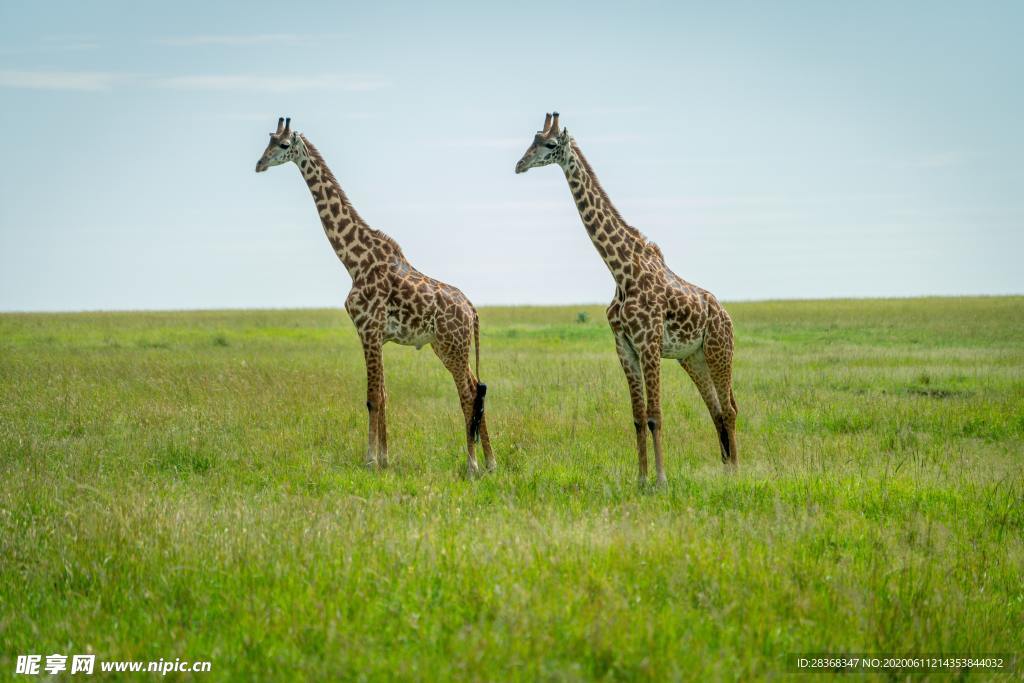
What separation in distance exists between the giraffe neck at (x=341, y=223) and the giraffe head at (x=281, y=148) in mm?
101

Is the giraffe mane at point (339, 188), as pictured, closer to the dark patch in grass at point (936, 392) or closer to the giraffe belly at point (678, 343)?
the giraffe belly at point (678, 343)

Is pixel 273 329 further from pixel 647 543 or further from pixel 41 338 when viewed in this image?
pixel 647 543

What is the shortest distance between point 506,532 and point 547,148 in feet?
15.8

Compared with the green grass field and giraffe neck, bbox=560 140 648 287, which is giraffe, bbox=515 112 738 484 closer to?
giraffe neck, bbox=560 140 648 287

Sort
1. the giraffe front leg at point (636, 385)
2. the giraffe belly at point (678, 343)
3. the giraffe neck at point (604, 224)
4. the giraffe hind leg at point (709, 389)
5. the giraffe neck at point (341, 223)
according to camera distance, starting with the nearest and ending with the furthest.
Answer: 1. the giraffe front leg at point (636, 385)
2. the giraffe neck at point (604, 224)
3. the giraffe belly at point (678, 343)
4. the giraffe hind leg at point (709, 389)
5. the giraffe neck at point (341, 223)

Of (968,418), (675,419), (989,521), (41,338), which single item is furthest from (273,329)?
(989,521)

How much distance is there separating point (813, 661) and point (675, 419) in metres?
9.28

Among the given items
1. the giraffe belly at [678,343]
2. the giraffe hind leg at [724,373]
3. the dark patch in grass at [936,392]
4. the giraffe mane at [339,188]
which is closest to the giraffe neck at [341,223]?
the giraffe mane at [339,188]

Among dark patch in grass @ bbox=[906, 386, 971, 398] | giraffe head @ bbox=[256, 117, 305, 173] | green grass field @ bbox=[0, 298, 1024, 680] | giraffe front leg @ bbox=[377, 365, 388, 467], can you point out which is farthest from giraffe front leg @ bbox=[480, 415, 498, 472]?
dark patch in grass @ bbox=[906, 386, 971, 398]

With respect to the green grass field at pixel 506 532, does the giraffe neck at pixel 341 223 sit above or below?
above

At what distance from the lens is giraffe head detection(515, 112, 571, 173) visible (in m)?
10.7

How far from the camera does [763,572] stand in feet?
22.0

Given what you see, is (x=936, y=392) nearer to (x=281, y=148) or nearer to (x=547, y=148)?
(x=547, y=148)

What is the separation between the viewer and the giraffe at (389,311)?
1177cm
